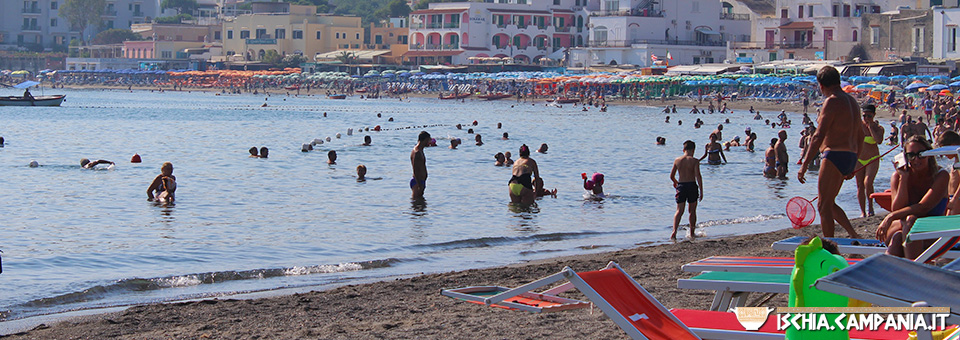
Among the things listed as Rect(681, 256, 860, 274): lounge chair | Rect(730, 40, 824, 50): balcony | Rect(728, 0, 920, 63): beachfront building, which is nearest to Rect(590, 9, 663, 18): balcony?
Rect(730, 40, 824, 50): balcony

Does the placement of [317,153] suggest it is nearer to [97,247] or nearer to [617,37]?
[97,247]

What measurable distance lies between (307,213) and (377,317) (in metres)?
8.66

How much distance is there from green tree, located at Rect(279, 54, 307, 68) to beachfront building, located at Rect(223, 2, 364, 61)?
4.11 feet

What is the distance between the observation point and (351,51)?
344 feet

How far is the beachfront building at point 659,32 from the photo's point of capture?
8238 centimetres

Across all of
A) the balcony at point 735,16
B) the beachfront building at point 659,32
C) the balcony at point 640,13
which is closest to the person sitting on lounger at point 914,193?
A: the beachfront building at point 659,32

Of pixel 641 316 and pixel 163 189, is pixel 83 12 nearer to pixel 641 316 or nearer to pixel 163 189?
pixel 163 189

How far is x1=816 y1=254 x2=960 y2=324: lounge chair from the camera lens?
330cm

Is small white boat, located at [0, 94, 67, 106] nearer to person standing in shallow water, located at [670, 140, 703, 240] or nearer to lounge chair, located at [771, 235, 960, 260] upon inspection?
person standing in shallow water, located at [670, 140, 703, 240]

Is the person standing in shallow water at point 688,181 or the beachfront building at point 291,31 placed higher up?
the beachfront building at point 291,31

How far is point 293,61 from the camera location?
105 metres

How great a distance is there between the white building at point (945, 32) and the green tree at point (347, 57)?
57.6 metres

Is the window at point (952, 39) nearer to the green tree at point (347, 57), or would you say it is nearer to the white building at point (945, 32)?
the white building at point (945, 32)

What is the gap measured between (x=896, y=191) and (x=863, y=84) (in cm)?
4477
